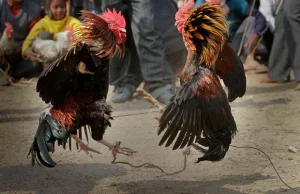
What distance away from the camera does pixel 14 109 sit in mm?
7504

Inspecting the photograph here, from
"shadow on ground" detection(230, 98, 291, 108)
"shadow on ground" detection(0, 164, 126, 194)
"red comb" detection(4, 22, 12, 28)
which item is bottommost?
"shadow on ground" detection(230, 98, 291, 108)

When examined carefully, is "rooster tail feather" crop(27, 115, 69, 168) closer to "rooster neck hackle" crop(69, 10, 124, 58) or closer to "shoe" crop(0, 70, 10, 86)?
"rooster neck hackle" crop(69, 10, 124, 58)

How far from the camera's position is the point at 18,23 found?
9.30m

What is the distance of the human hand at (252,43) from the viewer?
9344mm

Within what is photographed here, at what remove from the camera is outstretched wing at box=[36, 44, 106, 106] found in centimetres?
433

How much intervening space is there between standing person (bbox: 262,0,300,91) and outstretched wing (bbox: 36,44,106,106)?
4.11 m

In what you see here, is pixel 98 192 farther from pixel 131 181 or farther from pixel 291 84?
pixel 291 84

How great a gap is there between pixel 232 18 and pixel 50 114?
537 cm

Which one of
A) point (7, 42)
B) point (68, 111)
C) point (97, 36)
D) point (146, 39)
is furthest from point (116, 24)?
point (7, 42)

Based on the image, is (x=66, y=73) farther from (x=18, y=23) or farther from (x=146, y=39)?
(x=18, y=23)

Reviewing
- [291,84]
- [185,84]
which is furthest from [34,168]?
[291,84]

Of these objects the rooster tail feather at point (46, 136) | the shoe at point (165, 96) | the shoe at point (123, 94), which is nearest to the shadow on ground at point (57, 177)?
the rooster tail feather at point (46, 136)

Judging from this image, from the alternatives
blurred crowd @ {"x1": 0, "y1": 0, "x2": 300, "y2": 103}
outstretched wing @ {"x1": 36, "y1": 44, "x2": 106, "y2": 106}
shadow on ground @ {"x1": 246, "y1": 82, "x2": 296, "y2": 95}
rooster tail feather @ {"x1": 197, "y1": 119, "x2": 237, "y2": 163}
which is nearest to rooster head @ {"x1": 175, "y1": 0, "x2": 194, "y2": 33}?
outstretched wing @ {"x1": 36, "y1": 44, "x2": 106, "y2": 106}

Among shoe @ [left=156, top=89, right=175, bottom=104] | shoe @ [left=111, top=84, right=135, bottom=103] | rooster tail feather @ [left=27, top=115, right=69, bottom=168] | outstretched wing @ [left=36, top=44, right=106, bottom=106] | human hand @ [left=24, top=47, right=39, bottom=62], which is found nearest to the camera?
outstretched wing @ [left=36, top=44, right=106, bottom=106]
